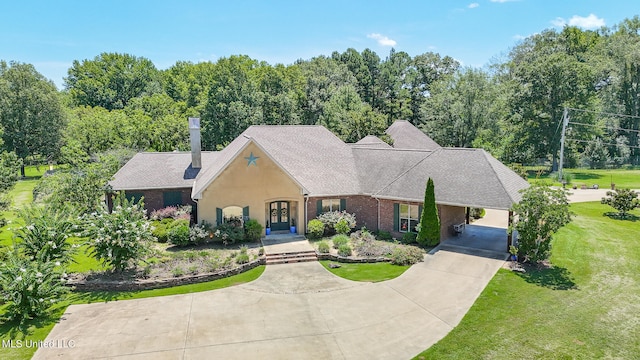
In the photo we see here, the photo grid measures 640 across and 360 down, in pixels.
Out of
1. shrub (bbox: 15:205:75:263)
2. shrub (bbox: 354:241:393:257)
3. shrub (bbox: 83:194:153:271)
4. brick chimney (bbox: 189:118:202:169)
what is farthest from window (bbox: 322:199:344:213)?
shrub (bbox: 15:205:75:263)

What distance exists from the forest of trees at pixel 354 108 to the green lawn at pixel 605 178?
3.46 m

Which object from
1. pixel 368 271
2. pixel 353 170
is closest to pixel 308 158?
pixel 353 170

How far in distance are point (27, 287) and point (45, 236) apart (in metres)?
3.02

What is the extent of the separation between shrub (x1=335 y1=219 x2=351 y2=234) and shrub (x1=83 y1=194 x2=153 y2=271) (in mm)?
10992

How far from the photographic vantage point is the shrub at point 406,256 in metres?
20.0

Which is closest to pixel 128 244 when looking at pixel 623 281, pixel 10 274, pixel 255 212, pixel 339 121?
pixel 10 274

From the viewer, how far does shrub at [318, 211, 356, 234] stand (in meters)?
24.4

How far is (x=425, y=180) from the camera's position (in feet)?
78.4

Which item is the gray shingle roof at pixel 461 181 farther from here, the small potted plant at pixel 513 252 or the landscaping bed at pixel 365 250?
the landscaping bed at pixel 365 250

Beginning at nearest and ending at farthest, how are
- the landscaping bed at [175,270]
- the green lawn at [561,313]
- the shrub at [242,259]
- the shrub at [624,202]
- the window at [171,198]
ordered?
the green lawn at [561,313], the landscaping bed at [175,270], the shrub at [242,259], the window at [171,198], the shrub at [624,202]

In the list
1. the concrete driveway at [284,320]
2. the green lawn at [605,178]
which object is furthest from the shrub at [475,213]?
the green lawn at [605,178]

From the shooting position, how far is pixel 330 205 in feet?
83.0

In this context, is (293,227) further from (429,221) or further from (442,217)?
(442,217)

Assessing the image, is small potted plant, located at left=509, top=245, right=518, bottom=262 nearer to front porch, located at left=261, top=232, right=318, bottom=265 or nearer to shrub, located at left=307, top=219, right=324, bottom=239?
front porch, located at left=261, top=232, right=318, bottom=265
